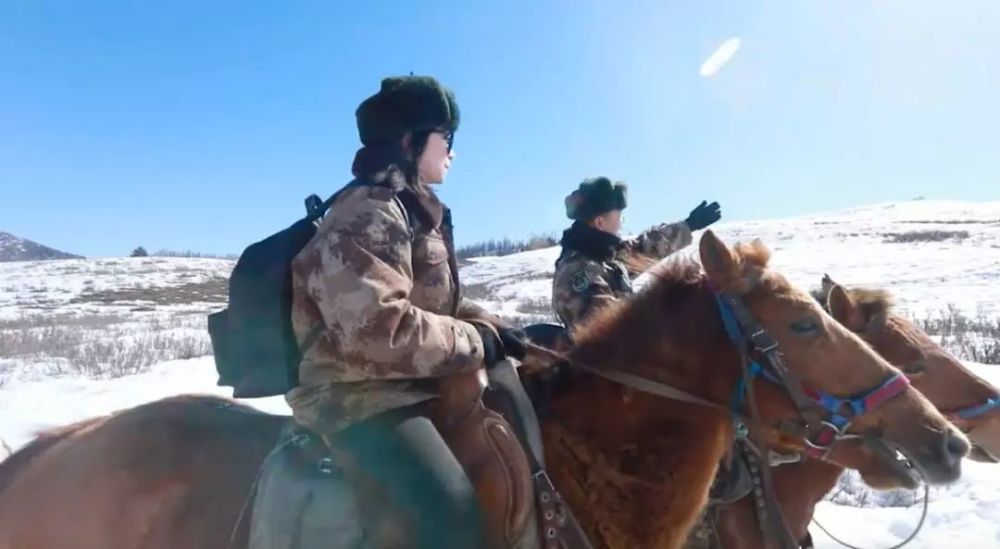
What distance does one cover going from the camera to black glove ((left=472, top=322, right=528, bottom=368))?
2.95 metres

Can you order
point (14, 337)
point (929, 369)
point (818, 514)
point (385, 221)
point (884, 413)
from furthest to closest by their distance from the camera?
point (14, 337) → point (818, 514) → point (929, 369) → point (884, 413) → point (385, 221)

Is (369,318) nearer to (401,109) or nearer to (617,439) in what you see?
(401,109)

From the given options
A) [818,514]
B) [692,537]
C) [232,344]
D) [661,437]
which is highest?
[232,344]

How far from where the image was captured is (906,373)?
4699 mm

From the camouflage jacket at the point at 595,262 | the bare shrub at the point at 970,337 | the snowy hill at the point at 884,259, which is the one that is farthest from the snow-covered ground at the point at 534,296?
the camouflage jacket at the point at 595,262

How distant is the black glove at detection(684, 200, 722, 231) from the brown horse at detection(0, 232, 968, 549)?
313 cm

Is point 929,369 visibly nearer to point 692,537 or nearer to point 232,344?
point 692,537

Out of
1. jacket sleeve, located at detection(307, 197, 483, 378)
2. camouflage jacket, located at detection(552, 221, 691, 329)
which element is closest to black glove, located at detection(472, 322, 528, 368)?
jacket sleeve, located at detection(307, 197, 483, 378)

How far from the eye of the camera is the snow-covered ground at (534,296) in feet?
21.1

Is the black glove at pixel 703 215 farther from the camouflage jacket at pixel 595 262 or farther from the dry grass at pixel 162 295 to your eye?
the dry grass at pixel 162 295

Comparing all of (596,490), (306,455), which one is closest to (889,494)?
(596,490)

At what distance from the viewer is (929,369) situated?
473 centimetres

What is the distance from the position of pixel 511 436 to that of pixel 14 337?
19093 mm

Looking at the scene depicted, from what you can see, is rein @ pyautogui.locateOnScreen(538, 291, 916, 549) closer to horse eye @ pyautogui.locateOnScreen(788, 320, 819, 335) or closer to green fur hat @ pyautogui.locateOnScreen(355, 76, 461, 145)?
horse eye @ pyautogui.locateOnScreen(788, 320, 819, 335)
